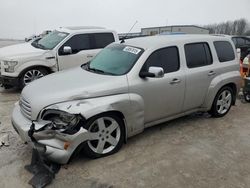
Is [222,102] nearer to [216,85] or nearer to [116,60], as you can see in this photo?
[216,85]

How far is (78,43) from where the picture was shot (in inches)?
340

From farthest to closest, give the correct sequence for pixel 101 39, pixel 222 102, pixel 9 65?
1. pixel 101 39
2. pixel 9 65
3. pixel 222 102

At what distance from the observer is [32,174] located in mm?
3859

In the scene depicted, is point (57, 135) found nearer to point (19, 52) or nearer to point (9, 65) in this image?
point (9, 65)

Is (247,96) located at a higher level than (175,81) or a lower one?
lower

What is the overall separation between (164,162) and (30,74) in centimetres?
522

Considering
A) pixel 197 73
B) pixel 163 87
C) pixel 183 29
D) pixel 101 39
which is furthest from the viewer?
pixel 183 29

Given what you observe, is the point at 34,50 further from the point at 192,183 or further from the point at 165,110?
the point at 192,183

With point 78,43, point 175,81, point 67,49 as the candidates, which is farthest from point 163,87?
point 78,43

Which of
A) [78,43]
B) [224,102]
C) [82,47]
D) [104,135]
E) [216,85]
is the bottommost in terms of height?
[224,102]

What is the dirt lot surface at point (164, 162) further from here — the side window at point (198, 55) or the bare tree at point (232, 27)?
the bare tree at point (232, 27)

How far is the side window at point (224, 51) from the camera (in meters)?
5.84

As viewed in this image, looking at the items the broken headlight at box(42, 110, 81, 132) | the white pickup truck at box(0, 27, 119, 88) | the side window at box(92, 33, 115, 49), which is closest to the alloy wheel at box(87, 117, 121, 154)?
the broken headlight at box(42, 110, 81, 132)

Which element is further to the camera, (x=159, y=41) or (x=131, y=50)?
(x=159, y=41)
